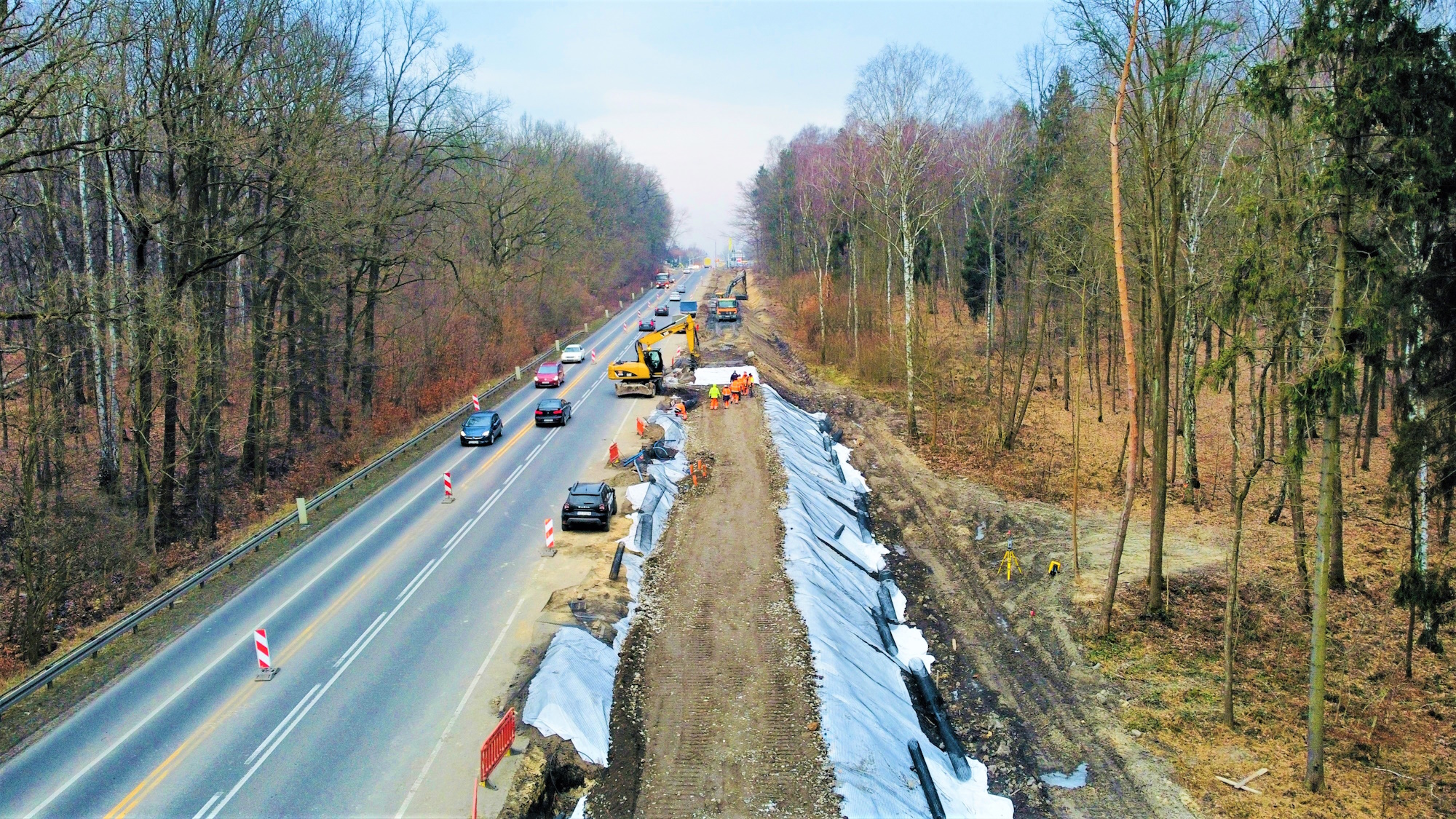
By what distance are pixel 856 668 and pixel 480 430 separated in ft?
71.7

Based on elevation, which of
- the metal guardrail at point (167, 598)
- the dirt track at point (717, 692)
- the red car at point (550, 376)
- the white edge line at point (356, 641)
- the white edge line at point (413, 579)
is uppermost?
the red car at point (550, 376)

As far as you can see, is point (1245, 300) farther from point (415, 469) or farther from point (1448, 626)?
point (415, 469)

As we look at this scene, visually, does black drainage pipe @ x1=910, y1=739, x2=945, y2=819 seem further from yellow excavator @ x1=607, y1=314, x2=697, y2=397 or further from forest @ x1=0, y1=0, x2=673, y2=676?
yellow excavator @ x1=607, y1=314, x2=697, y2=397

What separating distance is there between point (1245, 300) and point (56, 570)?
25.6m

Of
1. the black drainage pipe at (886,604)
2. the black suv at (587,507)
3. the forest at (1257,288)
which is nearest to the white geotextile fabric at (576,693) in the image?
the black suv at (587,507)

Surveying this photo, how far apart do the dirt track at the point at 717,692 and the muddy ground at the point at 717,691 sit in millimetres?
23

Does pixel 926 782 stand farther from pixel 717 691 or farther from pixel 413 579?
pixel 413 579

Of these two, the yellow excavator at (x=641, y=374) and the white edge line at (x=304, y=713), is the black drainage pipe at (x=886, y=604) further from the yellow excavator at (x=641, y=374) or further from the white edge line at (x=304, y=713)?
the yellow excavator at (x=641, y=374)

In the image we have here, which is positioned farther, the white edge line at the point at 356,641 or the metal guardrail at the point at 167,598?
the white edge line at the point at 356,641

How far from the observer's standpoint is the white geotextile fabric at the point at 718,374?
42.9 m

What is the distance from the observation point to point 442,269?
47.4 meters

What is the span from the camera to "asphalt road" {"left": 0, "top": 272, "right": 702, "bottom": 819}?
1256 cm

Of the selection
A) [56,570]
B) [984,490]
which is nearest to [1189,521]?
[984,490]

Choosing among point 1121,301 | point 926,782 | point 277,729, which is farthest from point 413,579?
point 1121,301
